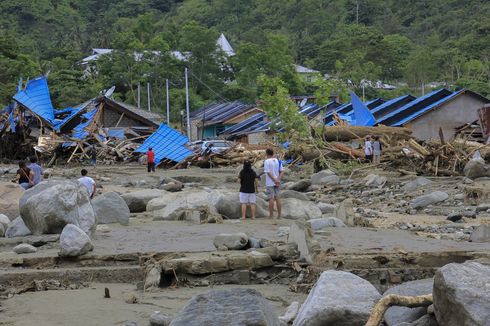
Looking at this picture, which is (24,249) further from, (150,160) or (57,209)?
(150,160)

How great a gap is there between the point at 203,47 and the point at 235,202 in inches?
1963

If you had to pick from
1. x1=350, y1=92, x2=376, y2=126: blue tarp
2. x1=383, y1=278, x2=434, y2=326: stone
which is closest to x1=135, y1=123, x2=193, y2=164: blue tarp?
x1=350, y1=92, x2=376, y2=126: blue tarp

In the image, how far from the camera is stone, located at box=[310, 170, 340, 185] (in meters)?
23.6

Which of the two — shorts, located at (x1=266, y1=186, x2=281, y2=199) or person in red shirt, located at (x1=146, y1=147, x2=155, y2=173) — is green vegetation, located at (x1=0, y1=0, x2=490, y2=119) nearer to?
person in red shirt, located at (x1=146, y1=147, x2=155, y2=173)

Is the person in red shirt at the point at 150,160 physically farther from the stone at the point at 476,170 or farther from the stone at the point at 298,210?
the stone at the point at 298,210

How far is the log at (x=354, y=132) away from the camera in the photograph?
2870 centimetres

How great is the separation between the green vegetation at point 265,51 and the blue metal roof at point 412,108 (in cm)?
629

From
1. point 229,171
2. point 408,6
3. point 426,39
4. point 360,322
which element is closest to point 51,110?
point 229,171

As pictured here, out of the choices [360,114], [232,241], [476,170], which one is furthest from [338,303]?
[360,114]

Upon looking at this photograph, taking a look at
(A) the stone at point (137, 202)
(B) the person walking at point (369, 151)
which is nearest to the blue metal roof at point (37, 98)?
(B) the person walking at point (369, 151)

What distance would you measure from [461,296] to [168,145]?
1283 inches

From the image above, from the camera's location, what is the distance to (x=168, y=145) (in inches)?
1479

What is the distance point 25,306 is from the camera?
8.00 meters

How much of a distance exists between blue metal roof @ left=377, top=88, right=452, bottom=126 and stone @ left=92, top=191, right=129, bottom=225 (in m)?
22.3
